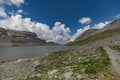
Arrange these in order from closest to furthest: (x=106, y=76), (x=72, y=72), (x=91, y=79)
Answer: (x=91, y=79) → (x=106, y=76) → (x=72, y=72)

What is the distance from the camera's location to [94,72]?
67.3 ft

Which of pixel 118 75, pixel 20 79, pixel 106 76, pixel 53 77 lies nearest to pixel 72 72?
pixel 53 77

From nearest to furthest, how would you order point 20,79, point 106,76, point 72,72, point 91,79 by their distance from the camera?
1. point 91,79
2. point 106,76
3. point 72,72
4. point 20,79

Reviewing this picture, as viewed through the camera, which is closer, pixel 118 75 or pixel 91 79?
pixel 91 79

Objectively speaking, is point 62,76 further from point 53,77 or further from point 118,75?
point 118,75

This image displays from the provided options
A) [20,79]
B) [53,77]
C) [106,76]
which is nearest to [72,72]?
[53,77]

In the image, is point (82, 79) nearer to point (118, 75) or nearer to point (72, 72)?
point (72, 72)

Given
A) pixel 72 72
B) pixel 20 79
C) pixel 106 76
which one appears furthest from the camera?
pixel 20 79

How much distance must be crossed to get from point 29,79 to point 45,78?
202cm

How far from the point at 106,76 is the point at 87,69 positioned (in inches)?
107

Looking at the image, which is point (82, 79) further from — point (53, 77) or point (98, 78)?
point (53, 77)

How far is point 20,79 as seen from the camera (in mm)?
22297

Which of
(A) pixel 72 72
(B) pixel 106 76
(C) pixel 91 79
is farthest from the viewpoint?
(A) pixel 72 72

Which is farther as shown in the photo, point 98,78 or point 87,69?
point 87,69
